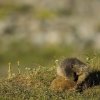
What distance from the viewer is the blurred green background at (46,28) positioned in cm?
3862

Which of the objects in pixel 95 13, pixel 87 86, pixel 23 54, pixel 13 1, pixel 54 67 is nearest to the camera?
pixel 87 86

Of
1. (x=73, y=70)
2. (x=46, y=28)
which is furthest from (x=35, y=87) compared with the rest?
(x=46, y=28)

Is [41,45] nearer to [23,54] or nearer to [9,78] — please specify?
[23,54]

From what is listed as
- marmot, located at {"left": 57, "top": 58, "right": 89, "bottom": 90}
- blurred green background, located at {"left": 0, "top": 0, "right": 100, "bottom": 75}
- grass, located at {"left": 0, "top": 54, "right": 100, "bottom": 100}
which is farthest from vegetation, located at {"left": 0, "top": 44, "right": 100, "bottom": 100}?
blurred green background, located at {"left": 0, "top": 0, "right": 100, "bottom": 75}

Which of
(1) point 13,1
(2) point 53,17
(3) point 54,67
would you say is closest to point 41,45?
(2) point 53,17

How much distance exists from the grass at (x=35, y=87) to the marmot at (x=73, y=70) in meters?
0.31

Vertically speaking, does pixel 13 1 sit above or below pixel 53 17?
above

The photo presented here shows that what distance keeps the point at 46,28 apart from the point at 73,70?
101 feet

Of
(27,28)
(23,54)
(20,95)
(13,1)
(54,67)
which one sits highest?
(13,1)

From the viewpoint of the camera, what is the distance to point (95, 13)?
47.2 m

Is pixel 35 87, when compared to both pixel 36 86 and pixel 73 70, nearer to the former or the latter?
pixel 36 86

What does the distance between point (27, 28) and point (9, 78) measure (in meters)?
31.5

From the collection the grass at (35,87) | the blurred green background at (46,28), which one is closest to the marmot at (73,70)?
the grass at (35,87)

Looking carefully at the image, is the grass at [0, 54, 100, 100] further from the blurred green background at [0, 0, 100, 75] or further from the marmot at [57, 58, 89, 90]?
the blurred green background at [0, 0, 100, 75]
